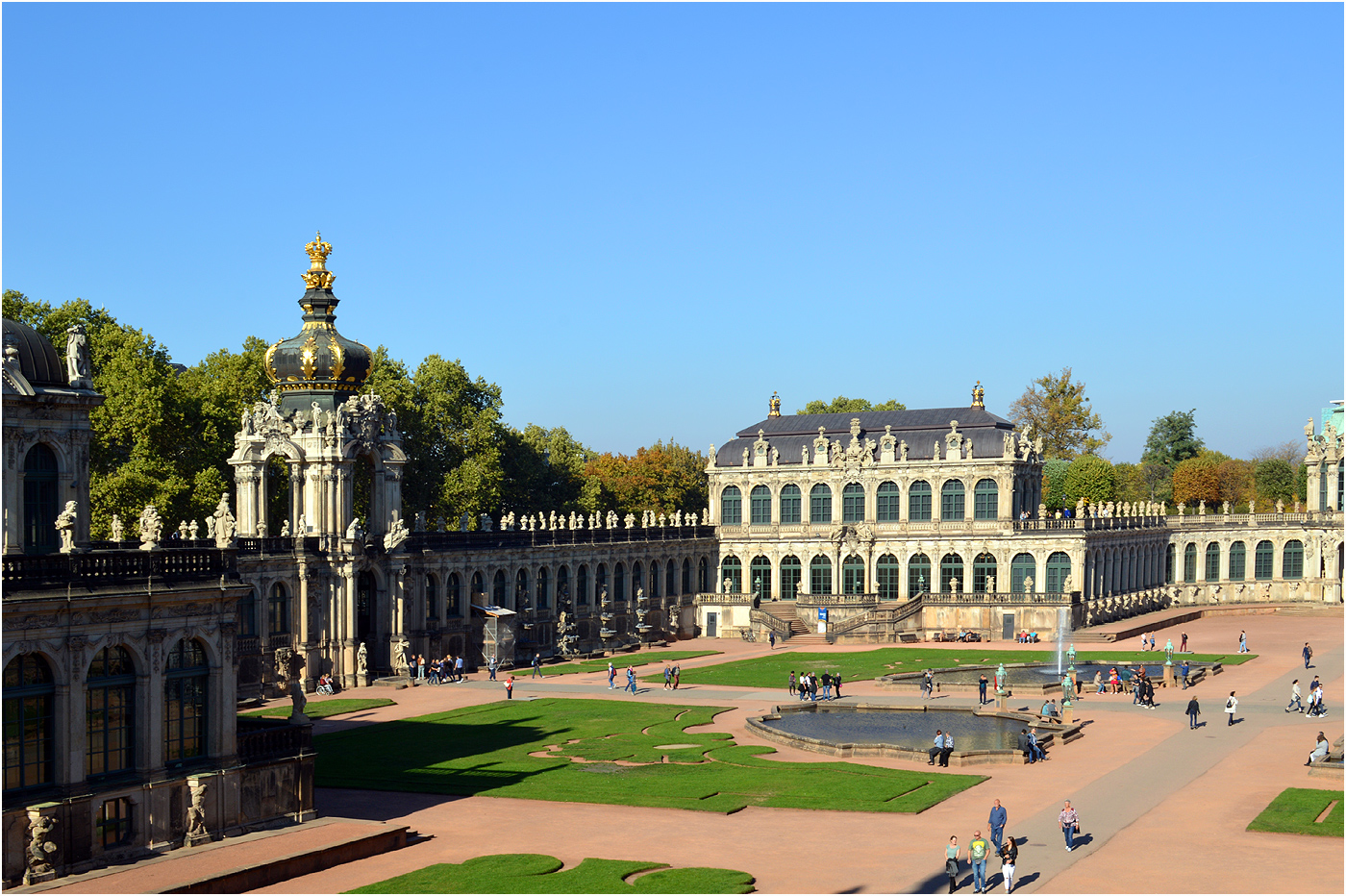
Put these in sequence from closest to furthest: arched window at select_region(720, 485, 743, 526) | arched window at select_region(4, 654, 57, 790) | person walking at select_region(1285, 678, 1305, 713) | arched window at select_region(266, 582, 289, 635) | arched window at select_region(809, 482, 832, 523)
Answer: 1. arched window at select_region(4, 654, 57, 790)
2. person walking at select_region(1285, 678, 1305, 713)
3. arched window at select_region(266, 582, 289, 635)
4. arched window at select_region(809, 482, 832, 523)
5. arched window at select_region(720, 485, 743, 526)

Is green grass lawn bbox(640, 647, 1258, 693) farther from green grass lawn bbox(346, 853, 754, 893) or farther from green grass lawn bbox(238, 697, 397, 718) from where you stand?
green grass lawn bbox(346, 853, 754, 893)

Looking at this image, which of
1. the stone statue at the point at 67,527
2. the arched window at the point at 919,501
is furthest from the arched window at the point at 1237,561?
the stone statue at the point at 67,527

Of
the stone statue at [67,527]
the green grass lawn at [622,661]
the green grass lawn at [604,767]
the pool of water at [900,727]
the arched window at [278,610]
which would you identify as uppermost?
the stone statue at [67,527]

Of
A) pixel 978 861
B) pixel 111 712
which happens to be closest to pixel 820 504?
pixel 978 861

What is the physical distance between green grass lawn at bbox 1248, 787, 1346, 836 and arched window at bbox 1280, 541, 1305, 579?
83108mm

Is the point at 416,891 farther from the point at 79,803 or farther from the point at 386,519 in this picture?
the point at 386,519

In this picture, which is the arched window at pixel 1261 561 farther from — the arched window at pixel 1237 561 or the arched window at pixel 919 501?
the arched window at pixel 919 501

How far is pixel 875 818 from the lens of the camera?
4525 centimetres

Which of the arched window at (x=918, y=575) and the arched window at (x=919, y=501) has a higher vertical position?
the arched window at (x=919, y=501)

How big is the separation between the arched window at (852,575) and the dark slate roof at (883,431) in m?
8.23

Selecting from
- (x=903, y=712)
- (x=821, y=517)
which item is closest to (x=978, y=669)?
(x=903, y=712)

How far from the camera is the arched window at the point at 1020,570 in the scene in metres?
111

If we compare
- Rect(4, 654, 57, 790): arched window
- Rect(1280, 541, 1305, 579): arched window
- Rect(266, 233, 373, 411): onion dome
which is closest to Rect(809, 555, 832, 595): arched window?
Rect(1280, 541, 1305, 579): arched window

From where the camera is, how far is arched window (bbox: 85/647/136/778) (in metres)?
37.5
